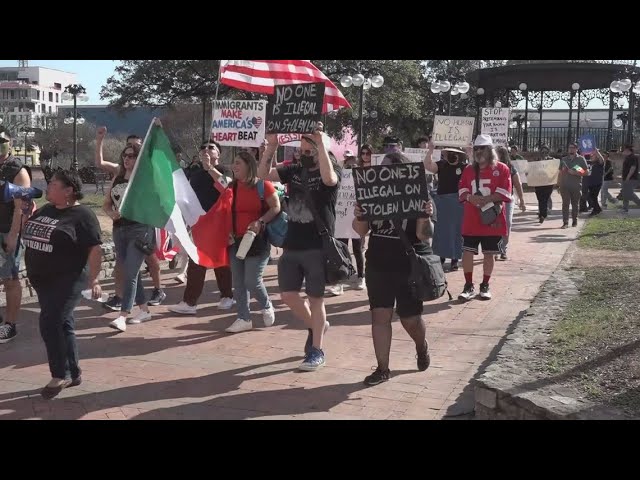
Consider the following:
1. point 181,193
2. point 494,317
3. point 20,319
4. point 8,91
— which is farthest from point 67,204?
point 8,91

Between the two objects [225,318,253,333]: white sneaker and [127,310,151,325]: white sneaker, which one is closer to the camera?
[225,318,253,333]: white sneaker

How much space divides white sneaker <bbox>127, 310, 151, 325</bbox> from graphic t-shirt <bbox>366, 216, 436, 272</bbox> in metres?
3.10

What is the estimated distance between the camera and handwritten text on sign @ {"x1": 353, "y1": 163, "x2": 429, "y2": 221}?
18.2ft

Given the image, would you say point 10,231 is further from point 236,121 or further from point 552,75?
point 552,75

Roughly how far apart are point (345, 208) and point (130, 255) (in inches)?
137

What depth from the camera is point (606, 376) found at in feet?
16.6

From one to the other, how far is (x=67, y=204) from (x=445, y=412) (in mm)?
3044

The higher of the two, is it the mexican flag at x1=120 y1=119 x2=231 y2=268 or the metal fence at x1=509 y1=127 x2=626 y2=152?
the metal fence at x1=509 y1=127 x2=626 y2=152

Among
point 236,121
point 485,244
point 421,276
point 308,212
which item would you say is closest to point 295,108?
point 308,212

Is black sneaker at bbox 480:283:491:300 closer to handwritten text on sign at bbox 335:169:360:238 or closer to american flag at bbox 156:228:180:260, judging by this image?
handwritten text on sign at bbox 335:169:360:238

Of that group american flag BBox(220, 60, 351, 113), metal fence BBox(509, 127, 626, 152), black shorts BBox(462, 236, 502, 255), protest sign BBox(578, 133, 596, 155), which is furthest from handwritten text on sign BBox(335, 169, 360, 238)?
metal fence BBox(509, 127, 626, 152)

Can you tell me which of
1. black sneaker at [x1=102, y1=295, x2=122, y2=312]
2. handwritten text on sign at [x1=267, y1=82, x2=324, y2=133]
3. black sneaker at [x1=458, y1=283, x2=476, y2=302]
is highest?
handwritten text on sign at [x1=267, y1=82, x2=324, y2=133]

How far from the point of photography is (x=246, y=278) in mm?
7301

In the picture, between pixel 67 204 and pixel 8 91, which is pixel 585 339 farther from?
pixel 8 91
